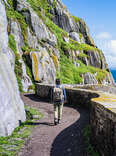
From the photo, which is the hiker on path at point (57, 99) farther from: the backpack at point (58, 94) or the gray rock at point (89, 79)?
the gray rock at point (89, 79)

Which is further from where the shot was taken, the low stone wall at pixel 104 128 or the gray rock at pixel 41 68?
the gray rock at pixel 41 68

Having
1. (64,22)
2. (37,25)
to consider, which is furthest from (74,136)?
(64,22)

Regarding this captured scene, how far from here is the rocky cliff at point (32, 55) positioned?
9248mm

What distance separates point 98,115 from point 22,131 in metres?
3.85

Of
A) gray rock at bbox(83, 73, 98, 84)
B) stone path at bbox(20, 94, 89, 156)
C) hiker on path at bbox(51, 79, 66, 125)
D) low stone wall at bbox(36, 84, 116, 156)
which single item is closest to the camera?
low stone wall at bbox(36, 84, 116, 156)

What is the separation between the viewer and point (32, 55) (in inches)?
967

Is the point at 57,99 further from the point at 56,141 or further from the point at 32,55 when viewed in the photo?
the point at 32,55

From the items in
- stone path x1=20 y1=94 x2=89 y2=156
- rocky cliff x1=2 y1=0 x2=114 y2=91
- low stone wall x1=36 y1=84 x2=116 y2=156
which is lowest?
stone path x1=20 y1=94 x2=89 y2=156

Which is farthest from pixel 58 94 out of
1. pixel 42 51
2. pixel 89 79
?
pixel 89 79

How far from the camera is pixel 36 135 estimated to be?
7.33 metres

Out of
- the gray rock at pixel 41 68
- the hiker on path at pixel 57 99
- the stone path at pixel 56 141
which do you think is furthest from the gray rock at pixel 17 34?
the stone path at pixel 56 141

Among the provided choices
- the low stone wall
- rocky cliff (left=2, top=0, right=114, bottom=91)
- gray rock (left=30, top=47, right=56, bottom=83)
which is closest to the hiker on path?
the low stone wall

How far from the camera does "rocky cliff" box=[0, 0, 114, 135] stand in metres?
9.25

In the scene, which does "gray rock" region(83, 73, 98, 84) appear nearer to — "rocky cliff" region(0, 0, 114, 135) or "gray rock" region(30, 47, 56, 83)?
"rocky cliff" region(0, 0, 114, 135)
